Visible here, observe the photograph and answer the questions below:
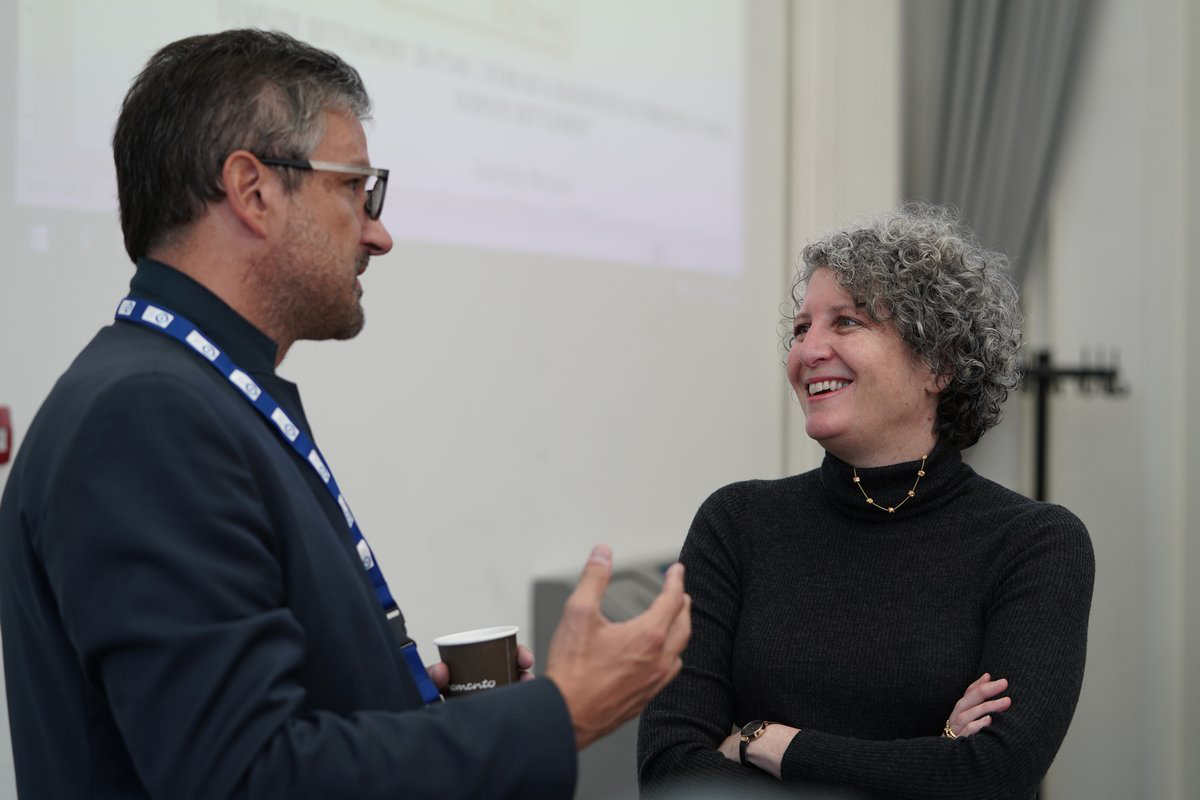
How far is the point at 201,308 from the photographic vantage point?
1188 millimetres

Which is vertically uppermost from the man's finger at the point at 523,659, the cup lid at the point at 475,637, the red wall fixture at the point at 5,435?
the red wall fixture at the point at 5,435

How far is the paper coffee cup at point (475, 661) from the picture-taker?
1312 millimetres

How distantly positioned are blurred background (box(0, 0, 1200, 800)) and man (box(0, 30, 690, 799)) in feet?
4.47

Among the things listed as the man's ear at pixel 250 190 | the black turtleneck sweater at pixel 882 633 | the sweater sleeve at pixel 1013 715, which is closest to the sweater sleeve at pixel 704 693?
the black turtleneck sweater at pixel 882 633

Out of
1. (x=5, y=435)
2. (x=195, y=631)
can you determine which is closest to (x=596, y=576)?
(x=195, y=631)

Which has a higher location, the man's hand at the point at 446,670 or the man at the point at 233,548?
the man at the point at 233,548

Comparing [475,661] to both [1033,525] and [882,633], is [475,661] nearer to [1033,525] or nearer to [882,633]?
[882,633]

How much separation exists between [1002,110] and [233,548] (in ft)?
13.6

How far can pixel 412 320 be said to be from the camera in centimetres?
311

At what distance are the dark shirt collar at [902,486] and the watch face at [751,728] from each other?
0.35 m

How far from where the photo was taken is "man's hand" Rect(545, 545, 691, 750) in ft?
3.63

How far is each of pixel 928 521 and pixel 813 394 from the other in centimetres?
26

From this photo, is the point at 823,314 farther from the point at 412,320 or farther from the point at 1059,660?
the point at 412,320

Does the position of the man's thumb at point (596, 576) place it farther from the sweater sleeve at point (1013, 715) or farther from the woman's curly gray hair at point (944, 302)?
the woman's curly gray hair at point (944, 302)
